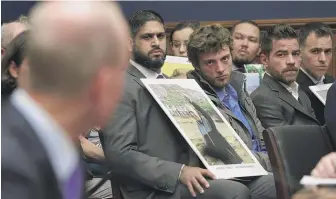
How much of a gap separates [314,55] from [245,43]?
80 centimetres

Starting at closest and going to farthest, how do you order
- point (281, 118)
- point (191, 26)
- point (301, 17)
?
point (281, 118)
point (191, 26)
point (301, 17)

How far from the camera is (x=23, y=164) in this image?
744 mm

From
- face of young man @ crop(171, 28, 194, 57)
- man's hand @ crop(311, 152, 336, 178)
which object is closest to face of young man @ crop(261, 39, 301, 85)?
face of young man @ crop(171, 28, 194, 57)

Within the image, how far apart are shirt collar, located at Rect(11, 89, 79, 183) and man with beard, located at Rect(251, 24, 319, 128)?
93.4 inches

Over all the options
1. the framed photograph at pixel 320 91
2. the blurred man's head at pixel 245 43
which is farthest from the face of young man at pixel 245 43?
the framed photograph at pixel 320 91

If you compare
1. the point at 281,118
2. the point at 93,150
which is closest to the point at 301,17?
the point at 281,118

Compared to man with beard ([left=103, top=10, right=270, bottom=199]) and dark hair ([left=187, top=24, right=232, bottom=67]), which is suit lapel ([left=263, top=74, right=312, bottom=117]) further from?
man with beard ([left=103, top=10, right=270, bottom=199])

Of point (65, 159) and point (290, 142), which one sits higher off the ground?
point (65, 159)

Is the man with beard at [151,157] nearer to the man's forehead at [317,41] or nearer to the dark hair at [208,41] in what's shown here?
the dark hair at [208,41]

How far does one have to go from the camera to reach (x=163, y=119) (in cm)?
260

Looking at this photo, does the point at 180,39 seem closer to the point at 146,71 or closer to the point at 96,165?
the point at 146,71

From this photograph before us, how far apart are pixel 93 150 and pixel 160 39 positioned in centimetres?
72

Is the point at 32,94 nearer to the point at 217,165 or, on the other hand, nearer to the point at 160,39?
the point at 217,165

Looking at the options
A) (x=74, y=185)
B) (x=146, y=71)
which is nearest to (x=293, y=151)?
(x=146, y=71)
